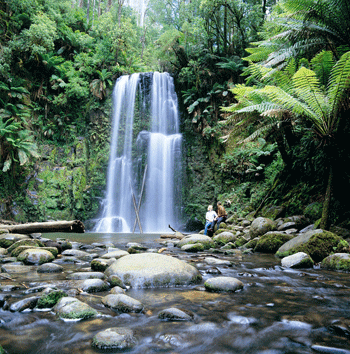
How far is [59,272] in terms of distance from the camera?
3.92 meters

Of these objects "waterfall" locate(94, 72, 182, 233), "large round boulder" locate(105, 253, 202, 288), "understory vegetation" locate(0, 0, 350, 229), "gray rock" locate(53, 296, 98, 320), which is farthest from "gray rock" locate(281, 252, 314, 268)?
"waterfall" locate(94, 72, 182, 233)

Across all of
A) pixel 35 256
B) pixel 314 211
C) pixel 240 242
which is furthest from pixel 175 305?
pixel 314 211

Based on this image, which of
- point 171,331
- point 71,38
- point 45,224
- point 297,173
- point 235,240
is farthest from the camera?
point 71,38

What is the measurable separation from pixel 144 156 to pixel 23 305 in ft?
50.7

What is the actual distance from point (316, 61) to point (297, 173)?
373 centimetres

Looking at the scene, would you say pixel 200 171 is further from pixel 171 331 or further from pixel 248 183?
pixel 171 331

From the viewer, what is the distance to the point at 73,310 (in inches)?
88.0

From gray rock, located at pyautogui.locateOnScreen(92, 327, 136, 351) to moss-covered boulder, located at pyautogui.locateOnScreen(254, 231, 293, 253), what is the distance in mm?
5049

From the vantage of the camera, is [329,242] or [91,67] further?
[91,67]

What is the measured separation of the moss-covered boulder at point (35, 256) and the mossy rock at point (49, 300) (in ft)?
7.55

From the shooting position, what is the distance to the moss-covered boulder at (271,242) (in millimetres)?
6148

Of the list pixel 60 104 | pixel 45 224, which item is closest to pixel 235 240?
pixel 45 224

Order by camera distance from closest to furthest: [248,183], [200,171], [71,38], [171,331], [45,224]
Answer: [171,331] < [45,224] < [248,183] < [200,171] < [71,38]

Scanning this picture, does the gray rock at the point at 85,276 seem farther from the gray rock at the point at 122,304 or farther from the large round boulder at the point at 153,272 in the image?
the gray rock at the point at 122,304
